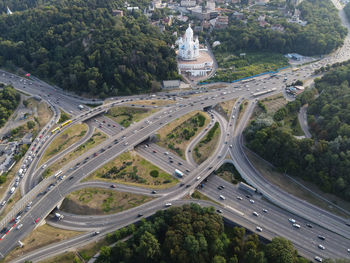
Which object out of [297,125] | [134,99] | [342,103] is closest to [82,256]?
[134,99]

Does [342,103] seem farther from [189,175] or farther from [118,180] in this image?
[118,180]

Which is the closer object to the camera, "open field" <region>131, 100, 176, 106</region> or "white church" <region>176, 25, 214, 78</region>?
"open field" <region>131, 100, 176, 106</region>

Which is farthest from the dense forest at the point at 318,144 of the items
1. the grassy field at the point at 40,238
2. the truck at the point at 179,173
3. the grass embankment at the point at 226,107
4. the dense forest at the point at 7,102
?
the dense forest at the point at 7,102

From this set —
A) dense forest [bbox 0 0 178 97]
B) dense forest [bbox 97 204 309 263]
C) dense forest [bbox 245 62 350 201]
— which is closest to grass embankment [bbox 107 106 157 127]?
dense forest [bbox 0 0 178 97]

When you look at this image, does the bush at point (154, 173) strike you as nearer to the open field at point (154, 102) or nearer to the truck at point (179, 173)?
the truck at point (179, 173)

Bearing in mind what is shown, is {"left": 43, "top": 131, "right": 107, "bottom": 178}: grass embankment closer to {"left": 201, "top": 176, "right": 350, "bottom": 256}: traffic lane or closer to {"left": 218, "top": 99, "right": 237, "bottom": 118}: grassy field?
{"left": 201, "top": 176, "right": 350, "bottom": 256}: traffic lane

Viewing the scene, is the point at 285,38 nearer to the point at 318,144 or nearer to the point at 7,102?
the point at 318,144
